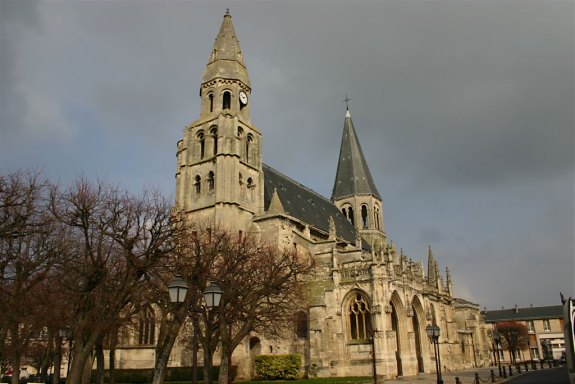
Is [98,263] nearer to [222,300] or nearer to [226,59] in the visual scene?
[222,300]

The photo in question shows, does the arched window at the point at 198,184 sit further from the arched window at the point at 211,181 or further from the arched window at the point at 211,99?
the arched window at the point at 211,99

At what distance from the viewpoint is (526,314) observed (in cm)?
9081

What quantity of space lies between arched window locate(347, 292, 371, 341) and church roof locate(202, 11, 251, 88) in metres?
21.8

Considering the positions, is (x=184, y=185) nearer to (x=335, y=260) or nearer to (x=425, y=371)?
(x=335, y=260)

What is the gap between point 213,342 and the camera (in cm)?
2506

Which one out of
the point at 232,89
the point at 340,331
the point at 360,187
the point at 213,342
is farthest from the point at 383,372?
the point at 360,187

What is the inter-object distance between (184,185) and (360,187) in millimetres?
30189

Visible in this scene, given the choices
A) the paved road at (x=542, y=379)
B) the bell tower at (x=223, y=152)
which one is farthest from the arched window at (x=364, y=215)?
the paved road at (x=542, y=379)

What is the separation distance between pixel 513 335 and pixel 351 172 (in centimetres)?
3429

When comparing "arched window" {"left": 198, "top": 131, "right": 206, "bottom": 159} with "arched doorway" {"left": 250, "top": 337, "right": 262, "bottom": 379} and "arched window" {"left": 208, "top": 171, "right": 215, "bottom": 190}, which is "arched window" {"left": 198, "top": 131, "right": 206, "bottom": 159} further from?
"arched doorway" {"left": 250, "top": 337, "right": 262, "bottom": 379}

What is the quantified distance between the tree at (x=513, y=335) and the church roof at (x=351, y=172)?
89.8 ft

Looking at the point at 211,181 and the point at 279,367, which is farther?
the point at 211,181

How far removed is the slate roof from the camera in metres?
86.4

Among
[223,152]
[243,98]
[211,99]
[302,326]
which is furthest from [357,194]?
[302,326]
